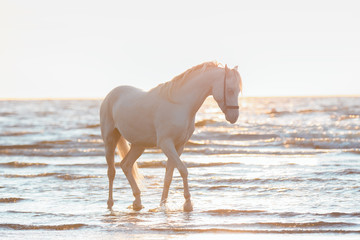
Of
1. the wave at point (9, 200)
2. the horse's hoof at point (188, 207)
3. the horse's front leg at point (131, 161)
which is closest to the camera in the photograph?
the horse's hoof at point (188, 207)

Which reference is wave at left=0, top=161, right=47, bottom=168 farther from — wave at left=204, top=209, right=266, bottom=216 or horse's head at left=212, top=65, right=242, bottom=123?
horse's head at left=212, top=65, right=242, bottom=123

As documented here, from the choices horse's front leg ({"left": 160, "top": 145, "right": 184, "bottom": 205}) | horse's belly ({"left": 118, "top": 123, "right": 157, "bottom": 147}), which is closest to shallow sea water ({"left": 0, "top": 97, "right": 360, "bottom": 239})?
horse's front leg ({"left": 160, "top": 145, "right": 184, "bottom": 205})

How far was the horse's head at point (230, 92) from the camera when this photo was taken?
7945 mm

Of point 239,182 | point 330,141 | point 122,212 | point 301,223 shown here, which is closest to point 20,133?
point 330,141

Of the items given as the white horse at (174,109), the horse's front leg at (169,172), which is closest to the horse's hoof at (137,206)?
the white horse at (174,109)

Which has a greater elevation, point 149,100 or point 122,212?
point 149,100

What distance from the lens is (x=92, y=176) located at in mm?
13641

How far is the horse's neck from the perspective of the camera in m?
8.30

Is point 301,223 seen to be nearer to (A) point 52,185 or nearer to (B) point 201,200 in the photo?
(B) point 201,200

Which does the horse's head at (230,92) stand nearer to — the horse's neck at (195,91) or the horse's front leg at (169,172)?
the horse's neck at (195,91)

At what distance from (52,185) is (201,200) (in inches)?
147

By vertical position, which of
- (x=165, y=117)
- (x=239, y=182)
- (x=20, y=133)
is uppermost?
(x=165, y=117)

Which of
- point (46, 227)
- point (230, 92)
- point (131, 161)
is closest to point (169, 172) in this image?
point (131, 161)

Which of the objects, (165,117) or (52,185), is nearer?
(165,117)
